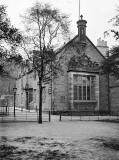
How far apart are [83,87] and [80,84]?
0.63 meters

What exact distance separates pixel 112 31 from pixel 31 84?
66.8ft

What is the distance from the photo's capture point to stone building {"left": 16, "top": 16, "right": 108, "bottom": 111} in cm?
3005

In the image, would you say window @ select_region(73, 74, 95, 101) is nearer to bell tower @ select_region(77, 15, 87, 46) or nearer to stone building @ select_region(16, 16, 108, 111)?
stone building @ select_region(16, 16, 108, 111)

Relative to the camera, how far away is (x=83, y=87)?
3172cm

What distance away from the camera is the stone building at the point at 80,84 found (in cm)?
3005

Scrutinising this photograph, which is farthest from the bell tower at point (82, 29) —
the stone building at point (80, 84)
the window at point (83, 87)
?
the window at point (83, 87)

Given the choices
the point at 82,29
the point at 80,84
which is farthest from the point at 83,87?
the point at 82,29

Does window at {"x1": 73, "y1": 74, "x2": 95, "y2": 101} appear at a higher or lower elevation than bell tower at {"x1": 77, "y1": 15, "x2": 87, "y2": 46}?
lower

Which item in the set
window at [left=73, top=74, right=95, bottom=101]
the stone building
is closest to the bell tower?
the stone building

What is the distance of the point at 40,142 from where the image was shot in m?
11.2

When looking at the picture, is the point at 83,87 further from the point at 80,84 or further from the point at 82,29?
the point at 82,29

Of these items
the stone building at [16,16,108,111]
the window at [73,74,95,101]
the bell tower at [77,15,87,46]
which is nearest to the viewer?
the stone building at [16,16,108,111]

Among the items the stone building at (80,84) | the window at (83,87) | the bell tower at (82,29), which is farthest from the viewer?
the bell tower at (82,29)

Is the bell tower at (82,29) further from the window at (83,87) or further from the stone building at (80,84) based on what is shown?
the window at (83,87)
